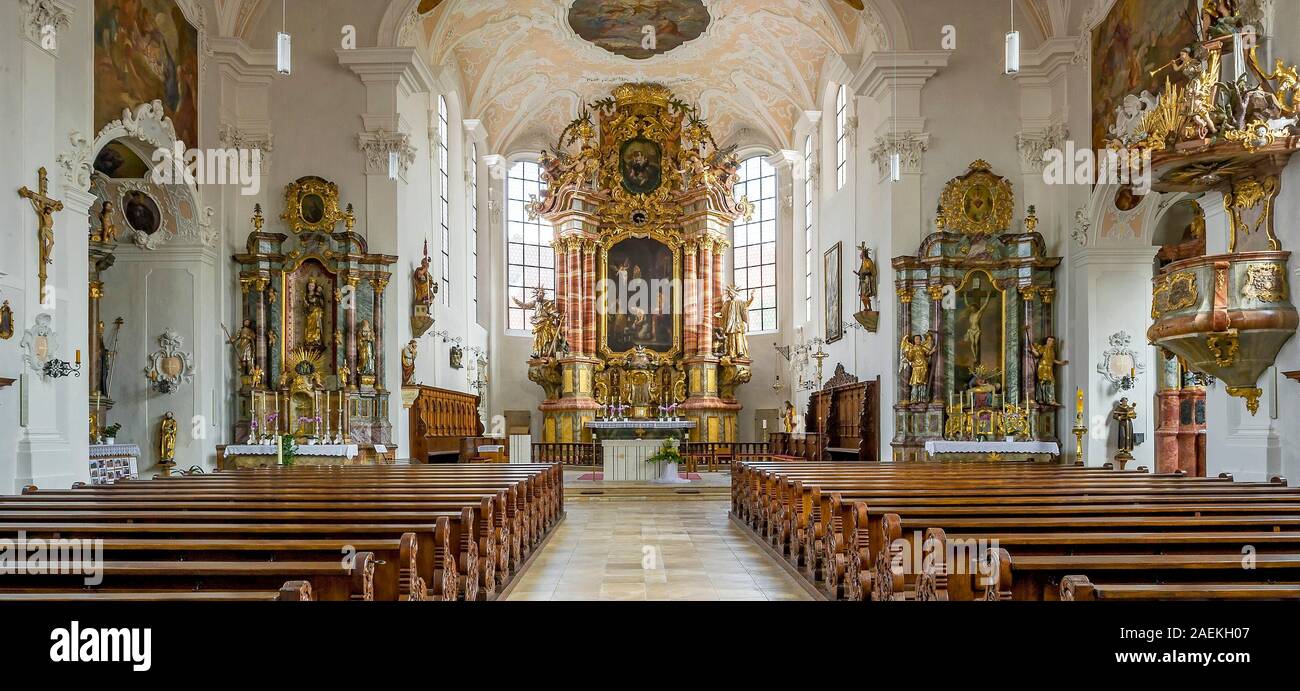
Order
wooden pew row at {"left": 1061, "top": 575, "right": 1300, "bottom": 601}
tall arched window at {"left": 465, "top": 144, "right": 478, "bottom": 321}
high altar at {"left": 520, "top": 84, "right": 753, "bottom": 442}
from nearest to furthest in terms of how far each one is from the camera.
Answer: wooden pew row at {"left": 1061, "top": 575, "right": 1300, "bottom": 601} < tall arched window at {"left": 465, "top": 144, "right": 478, "bottom": 321} < high altar at {"left": 520, "top": 84, "right": 753, "bottom": 442}

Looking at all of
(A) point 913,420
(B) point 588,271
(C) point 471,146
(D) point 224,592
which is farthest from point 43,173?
(B) point 588,271

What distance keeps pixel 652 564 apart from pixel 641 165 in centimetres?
1995

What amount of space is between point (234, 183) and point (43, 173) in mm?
6687

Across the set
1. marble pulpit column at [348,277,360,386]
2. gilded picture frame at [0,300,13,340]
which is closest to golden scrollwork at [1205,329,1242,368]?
gilded picture frame at [0,300,13,340]

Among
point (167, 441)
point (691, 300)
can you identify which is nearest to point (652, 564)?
point (167, 441)

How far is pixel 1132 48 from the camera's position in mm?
14641

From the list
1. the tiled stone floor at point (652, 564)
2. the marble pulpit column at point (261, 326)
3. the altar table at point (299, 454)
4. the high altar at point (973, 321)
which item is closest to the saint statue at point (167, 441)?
the altar table at point (299, 454)

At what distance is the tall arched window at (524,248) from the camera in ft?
94.3

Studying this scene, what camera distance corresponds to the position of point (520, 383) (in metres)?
28.4

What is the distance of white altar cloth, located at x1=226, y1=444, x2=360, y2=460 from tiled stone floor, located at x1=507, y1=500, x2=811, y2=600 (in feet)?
14.8

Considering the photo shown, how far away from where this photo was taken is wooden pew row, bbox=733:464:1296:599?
19.6ft

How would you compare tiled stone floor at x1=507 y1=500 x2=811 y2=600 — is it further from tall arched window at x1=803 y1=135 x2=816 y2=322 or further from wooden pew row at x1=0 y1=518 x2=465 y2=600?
tall arched window at x1=803 y1=135 x2=816 y2=322

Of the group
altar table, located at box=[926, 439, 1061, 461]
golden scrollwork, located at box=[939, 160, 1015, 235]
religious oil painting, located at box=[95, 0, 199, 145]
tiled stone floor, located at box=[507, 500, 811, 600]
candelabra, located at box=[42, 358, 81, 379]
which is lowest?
tiled stone floor, located at box=[507, 500, 811, 600]

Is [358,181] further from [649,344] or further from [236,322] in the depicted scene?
[649,344]
